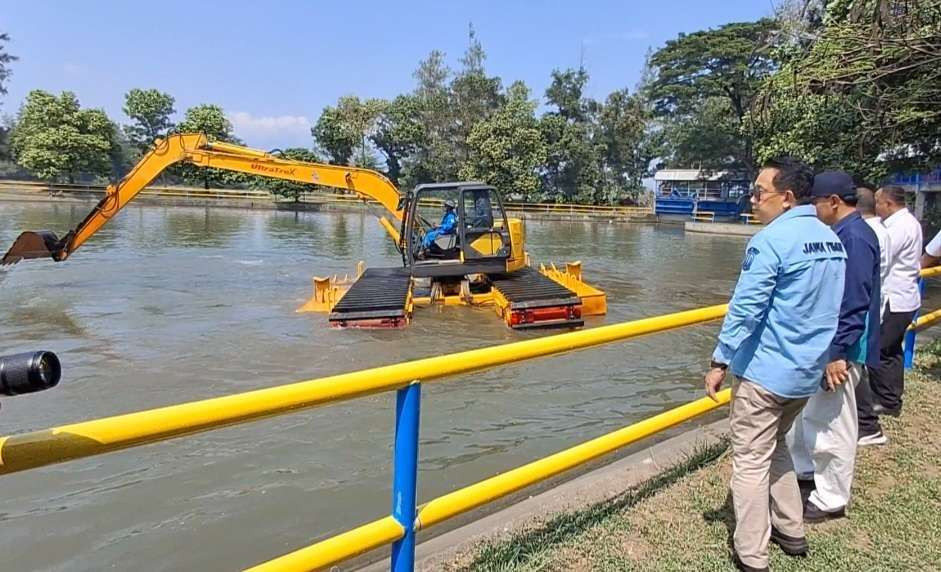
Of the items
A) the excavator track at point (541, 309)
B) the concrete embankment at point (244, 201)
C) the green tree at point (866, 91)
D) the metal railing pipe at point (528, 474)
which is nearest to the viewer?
the metal railing pipe at point (528, 474)

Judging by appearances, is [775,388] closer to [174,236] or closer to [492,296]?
[492,296]

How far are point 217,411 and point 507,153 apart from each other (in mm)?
46438

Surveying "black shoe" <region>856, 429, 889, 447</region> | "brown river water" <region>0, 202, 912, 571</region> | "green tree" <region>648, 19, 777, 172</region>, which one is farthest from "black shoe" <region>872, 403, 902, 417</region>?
"green tree" <region>648, 19, 777, 172</region>

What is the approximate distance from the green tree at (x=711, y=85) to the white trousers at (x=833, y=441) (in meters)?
40.1

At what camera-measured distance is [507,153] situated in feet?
154

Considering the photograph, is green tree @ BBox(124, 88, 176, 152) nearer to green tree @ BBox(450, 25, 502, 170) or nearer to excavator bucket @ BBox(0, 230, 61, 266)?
green tree @ BBox(450, 25, 502, 170)

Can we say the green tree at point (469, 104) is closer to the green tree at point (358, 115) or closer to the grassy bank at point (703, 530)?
the green tree at point (358, 115)

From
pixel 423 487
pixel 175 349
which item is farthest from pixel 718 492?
pixel 175 349

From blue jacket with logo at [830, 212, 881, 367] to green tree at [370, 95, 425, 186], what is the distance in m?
50.5

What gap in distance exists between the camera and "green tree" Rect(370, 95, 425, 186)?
5244 cm

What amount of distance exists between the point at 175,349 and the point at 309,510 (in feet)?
17.3

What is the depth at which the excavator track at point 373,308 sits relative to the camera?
9.70 meters

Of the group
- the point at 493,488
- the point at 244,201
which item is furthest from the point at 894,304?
the point at 244,201

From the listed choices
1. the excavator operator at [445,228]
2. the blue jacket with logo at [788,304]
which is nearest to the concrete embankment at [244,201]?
the excavator operator at [445,228]
